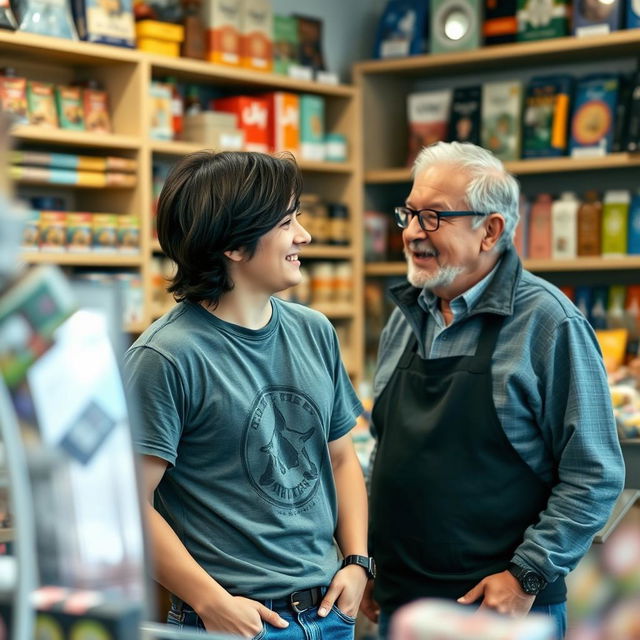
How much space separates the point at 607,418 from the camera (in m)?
2.04

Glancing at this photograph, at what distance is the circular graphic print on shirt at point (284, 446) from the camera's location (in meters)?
1.76

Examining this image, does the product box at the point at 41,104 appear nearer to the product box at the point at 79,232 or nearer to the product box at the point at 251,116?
the product box at the point at 79,232

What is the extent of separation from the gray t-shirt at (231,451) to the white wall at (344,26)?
13.6 ft

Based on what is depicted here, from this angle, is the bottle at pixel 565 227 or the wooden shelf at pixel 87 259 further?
the bottle at pixel 565 227

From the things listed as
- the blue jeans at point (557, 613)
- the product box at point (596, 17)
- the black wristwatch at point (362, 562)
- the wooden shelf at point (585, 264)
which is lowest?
the blue jeans at point (557, 613)

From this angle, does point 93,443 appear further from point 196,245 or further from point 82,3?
point 82,3

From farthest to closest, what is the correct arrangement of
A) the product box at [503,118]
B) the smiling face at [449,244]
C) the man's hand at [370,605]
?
the product box at [503,118], the man's hand at [370,605], the smiling face at [449,244]

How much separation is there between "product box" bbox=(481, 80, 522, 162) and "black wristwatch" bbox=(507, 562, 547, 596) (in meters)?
3.61

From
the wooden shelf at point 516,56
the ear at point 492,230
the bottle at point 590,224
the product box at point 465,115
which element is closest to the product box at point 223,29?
the wooden shelf at point 516,56

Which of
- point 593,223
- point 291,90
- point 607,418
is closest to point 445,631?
point 607,418

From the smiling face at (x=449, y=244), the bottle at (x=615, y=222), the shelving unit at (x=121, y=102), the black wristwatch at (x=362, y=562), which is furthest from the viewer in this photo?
the bottle at (x=615, y=222)

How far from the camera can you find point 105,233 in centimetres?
450

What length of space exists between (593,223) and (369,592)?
316cm

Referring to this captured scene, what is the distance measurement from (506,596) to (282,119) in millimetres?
3598
